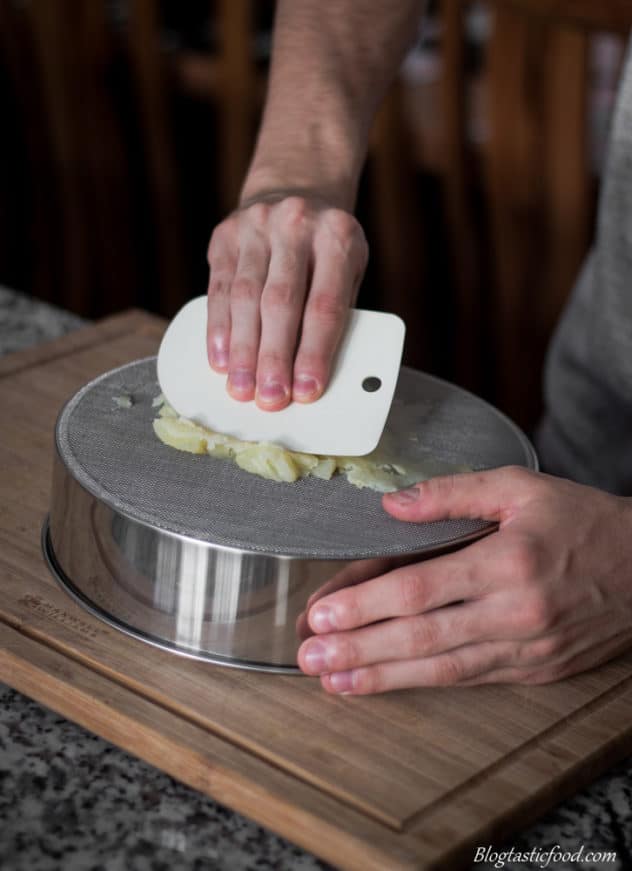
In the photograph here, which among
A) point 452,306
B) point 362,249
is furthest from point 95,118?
point 362,249

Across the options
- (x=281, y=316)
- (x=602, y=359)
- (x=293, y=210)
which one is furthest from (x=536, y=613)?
(x=602, y=359)

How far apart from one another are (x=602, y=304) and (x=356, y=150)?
0.36 m

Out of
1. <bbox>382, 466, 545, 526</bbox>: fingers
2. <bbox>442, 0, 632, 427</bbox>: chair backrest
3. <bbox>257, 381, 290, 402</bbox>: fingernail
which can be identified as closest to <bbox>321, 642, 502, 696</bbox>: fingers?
<bbox>382, 466, 545, 526</bbox>: fingers

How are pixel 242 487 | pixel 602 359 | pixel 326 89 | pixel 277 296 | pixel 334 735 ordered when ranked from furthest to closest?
pixel 602 359 < pixel 326 89 < pixel 277 296 < pixel 242 487 < pixel 334 735

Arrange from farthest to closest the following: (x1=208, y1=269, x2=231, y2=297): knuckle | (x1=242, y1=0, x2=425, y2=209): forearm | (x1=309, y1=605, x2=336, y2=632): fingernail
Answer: (x1=242, y1=0, x2=425, y2=209): forearm → (x1=208, y1=269, x2=231, y2=297): knuckle → (x1=309, y1=605, x2=336, y2=632): fingernail

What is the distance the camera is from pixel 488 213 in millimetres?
2775

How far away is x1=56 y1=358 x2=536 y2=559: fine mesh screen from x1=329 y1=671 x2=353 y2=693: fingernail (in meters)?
0.09

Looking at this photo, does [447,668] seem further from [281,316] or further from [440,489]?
[281,316]

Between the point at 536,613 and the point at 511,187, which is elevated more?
the point at 536,613

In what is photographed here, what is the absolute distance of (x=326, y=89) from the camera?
4.46 feet

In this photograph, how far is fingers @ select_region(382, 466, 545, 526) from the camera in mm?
931

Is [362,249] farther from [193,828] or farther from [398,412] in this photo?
[193,828]

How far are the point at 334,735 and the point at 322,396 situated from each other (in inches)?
12.0

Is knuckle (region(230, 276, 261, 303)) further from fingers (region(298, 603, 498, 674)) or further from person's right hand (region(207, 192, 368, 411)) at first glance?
fingers (region(298, 603, 498, 674))
